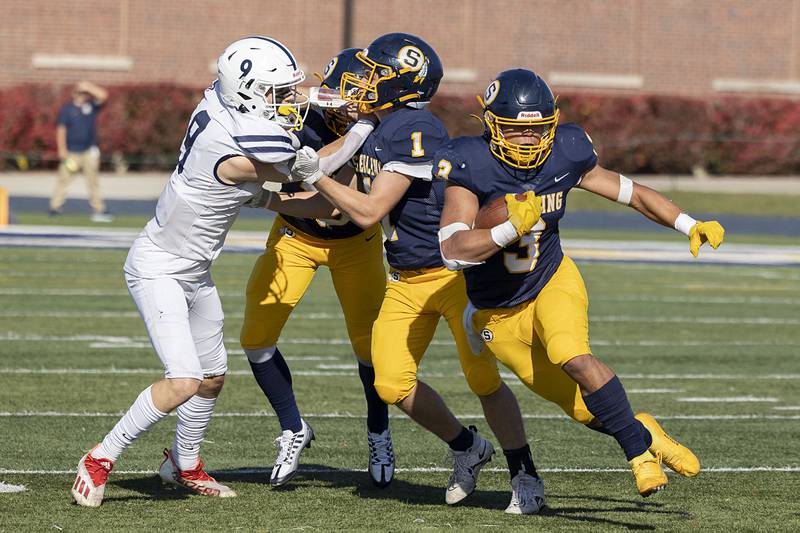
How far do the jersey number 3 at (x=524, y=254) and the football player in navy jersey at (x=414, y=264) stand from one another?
50cm

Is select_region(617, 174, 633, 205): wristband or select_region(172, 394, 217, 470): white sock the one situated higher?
select_region(617, 174, 633, 205): wristband

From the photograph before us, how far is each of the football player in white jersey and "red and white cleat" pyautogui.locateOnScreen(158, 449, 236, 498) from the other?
393mm

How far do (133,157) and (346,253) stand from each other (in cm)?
2026

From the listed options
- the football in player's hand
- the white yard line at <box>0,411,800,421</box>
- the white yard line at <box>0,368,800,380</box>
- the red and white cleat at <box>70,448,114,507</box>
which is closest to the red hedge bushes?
the white yard line at <box>0,368,800,380</box>

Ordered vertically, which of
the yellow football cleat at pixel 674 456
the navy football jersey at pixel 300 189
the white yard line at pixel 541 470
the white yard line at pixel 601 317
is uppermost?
the navy football jersey at pixel 300 189

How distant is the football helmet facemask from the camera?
6.11 meters

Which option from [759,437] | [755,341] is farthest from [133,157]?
[759,437]

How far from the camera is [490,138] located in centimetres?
546

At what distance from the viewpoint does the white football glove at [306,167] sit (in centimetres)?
534

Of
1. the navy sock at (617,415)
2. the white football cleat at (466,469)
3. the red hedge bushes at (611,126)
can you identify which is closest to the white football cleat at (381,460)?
the white football cleat at (466,469)

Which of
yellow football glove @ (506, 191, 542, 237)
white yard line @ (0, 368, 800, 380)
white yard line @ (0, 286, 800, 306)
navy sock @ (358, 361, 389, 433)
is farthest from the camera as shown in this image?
white yard line @ (0, 286, 800, 306)

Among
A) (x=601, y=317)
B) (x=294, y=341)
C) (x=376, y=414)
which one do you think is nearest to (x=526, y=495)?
(x=376, y=414)

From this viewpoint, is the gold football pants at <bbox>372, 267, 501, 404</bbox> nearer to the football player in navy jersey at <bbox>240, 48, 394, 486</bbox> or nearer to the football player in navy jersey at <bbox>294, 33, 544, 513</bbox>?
the football player in navy jersey at <bbox>294, 33, 544, 513</bbox>

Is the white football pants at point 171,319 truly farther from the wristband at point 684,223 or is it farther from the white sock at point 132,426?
the wristband at point 684,223
